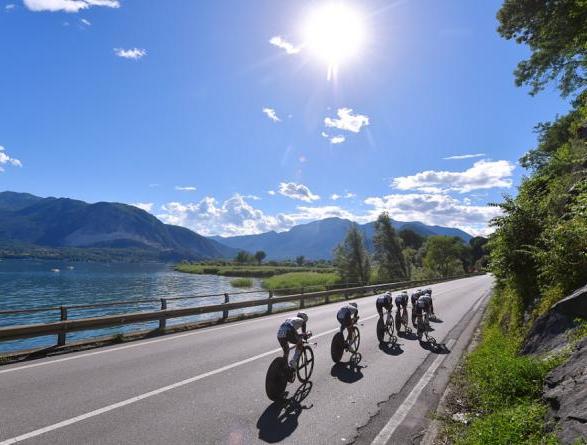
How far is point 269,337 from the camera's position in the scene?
1180cm

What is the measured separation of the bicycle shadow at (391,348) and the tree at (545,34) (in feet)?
38.0

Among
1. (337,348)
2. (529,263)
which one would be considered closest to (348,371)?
(337,348)

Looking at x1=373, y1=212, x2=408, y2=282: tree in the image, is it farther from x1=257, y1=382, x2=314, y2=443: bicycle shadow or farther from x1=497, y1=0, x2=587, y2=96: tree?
x1=257, y1=382, x2=314, y2=443: bicycle shadow

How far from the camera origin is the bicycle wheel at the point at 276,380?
20.0ft

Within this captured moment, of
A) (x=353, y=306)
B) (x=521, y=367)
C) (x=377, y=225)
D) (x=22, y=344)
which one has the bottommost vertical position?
(x=22, y=344)

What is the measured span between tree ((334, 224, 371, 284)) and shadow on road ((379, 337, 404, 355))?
1729 inches

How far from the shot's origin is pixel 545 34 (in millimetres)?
15695

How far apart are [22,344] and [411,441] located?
18763 mm

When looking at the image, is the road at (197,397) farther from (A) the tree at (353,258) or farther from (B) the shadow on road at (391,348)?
(A) the tree at (353,258)

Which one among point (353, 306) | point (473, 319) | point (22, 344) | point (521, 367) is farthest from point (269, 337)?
point (22, 344)

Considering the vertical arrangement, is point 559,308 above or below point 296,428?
above

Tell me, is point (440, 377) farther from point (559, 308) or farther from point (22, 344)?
point (22, 344)

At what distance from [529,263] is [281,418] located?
798 cm

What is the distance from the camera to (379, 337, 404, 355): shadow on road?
9.98m
